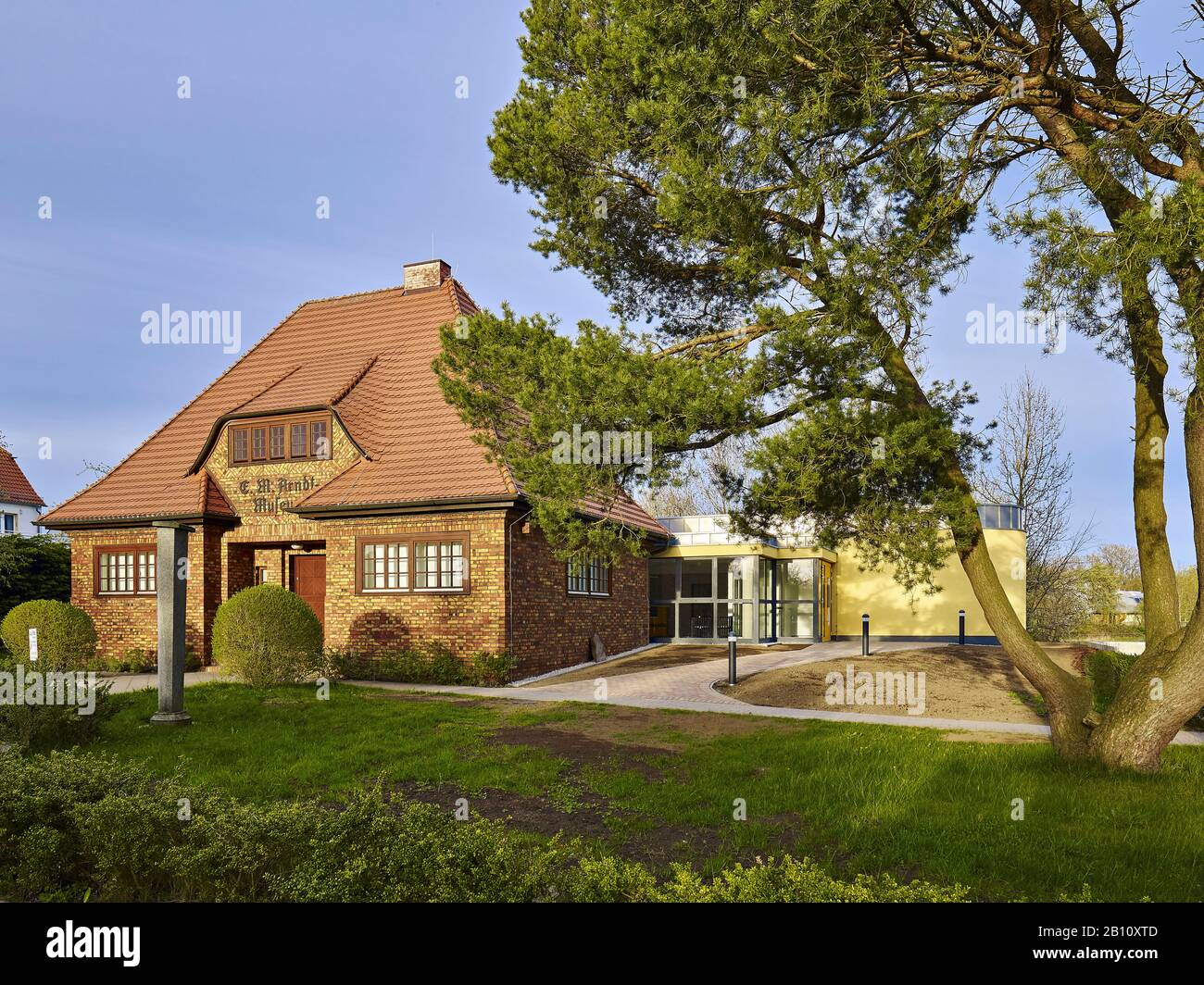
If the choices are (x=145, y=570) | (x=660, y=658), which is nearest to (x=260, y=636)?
(x=145, y=570)

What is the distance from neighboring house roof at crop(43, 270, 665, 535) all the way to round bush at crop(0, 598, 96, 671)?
2.92 meters

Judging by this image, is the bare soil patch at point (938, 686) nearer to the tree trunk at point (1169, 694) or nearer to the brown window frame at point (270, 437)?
the tree trunk at point (1169, 694)

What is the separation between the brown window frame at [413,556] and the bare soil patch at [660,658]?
7.32 ft

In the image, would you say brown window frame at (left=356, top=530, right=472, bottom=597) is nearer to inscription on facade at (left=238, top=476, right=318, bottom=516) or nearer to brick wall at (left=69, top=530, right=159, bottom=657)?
inscription on facade at (left=238, top=476, right=318, bottom=516)

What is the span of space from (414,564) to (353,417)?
12.0 ft

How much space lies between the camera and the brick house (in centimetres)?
1606

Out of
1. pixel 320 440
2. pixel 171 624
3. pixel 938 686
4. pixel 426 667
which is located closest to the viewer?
pixel 171 624

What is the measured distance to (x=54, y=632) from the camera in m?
15.8

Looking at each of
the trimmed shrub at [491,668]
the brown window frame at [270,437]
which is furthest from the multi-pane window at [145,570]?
the trimmed shrub at [491,668]

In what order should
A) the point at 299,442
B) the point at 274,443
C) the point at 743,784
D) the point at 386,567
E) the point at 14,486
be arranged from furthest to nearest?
the point at 14,486 → the point at 274,443 → the point at 299,442 → the point at 386,567 → the point at 743,784

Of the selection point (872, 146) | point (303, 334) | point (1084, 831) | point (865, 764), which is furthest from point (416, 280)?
point (1084, 831)

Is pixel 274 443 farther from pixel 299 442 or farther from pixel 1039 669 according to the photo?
pixel 1039 669

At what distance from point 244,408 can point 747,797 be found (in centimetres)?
1492

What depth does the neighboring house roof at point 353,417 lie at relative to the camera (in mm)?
16703
